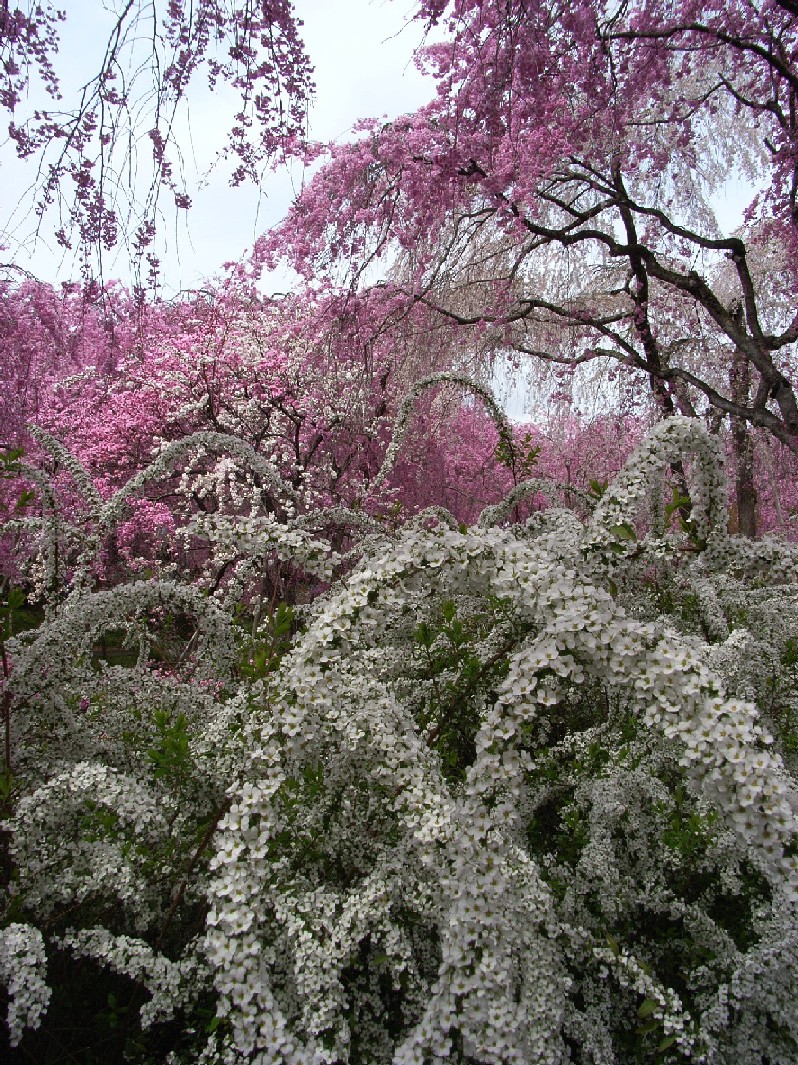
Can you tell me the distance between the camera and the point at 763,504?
44.3 ft

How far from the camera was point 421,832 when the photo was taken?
5.87ft

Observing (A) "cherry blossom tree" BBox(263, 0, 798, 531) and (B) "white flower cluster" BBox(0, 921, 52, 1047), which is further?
(A) "cherry blossom tree" BBox(263, 0, 798, 531)

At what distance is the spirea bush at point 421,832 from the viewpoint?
1.73 meters

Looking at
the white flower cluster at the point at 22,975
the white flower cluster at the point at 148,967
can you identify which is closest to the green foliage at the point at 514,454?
the white flower cluster at the point at 148,967

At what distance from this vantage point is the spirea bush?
1733mm

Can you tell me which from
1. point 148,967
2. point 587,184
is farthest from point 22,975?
point 587,184

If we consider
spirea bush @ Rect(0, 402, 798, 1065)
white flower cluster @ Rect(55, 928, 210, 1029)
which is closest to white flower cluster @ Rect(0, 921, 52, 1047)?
spirea bush @ Rect(0, 402, 798, 1065)

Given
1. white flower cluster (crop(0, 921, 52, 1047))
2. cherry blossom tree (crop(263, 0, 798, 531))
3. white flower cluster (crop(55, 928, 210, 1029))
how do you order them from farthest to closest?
cherry blossom tree (crop(263, 0, 798, 531)), white flower cluster (crop(55, 928, 210, 1029)), white flower cluster (crop(0, 921, 52, 1047))

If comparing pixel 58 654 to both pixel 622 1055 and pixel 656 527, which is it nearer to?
pixel 622 1055

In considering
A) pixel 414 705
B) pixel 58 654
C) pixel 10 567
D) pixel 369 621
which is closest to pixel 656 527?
pixel 414 705

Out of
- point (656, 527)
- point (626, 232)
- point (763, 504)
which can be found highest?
point (626, 232)

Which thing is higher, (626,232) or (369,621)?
(626,232)

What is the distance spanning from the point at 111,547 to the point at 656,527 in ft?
24.5

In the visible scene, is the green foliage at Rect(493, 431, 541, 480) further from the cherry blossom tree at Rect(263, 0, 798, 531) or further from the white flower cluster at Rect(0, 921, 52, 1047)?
the white flower cluster at Rect(0, 921, 52, 1047)
